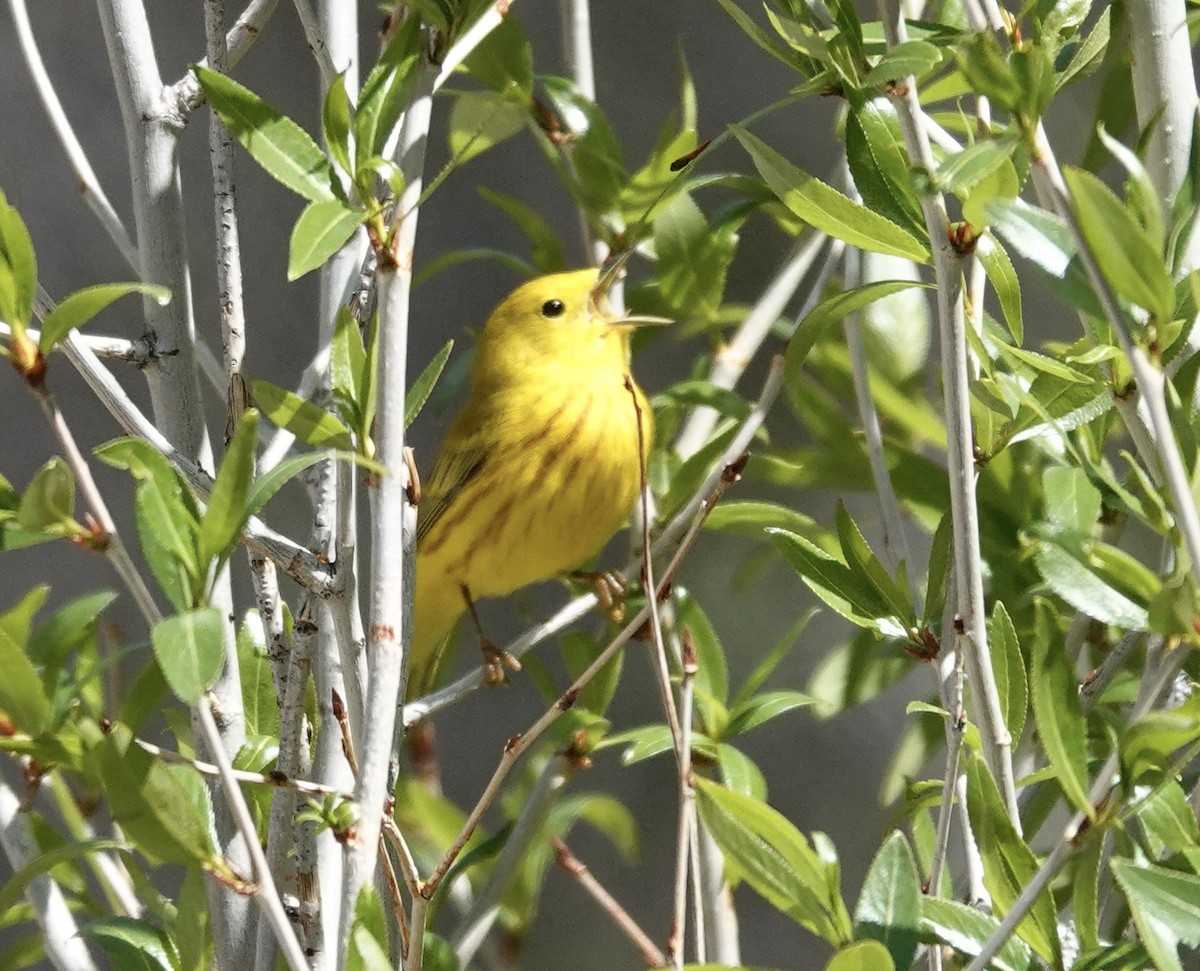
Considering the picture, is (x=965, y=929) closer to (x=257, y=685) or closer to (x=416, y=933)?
(x=416, y=933)

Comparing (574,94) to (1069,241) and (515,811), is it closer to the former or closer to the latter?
(515,811)

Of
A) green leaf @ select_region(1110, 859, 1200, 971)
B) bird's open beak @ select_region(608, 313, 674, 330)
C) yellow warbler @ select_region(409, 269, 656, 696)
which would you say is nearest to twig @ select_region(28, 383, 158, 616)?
green leaf @ select_region(1110, 859, 1200, 971)

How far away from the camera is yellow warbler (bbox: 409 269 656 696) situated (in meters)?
2.28

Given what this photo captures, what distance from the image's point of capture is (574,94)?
66.7 inches

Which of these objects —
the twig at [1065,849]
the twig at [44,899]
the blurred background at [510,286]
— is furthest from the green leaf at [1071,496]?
the blurred background at [510,286]

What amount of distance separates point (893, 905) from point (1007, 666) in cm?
21

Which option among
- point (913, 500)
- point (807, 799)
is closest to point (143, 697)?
point (913, 500)

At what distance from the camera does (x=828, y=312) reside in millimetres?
1097

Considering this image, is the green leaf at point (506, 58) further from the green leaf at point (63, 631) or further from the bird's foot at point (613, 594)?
the green leaf at point (63, 631)

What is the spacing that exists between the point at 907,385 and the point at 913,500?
10.7 inches

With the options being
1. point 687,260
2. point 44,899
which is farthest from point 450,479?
point 44,899

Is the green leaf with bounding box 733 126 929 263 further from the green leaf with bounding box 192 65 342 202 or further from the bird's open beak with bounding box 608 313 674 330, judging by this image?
the bird's open beak with bounding box 608 313 674 330

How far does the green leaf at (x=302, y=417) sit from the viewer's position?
97 centimetres

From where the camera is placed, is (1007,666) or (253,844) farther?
(1007,666)
